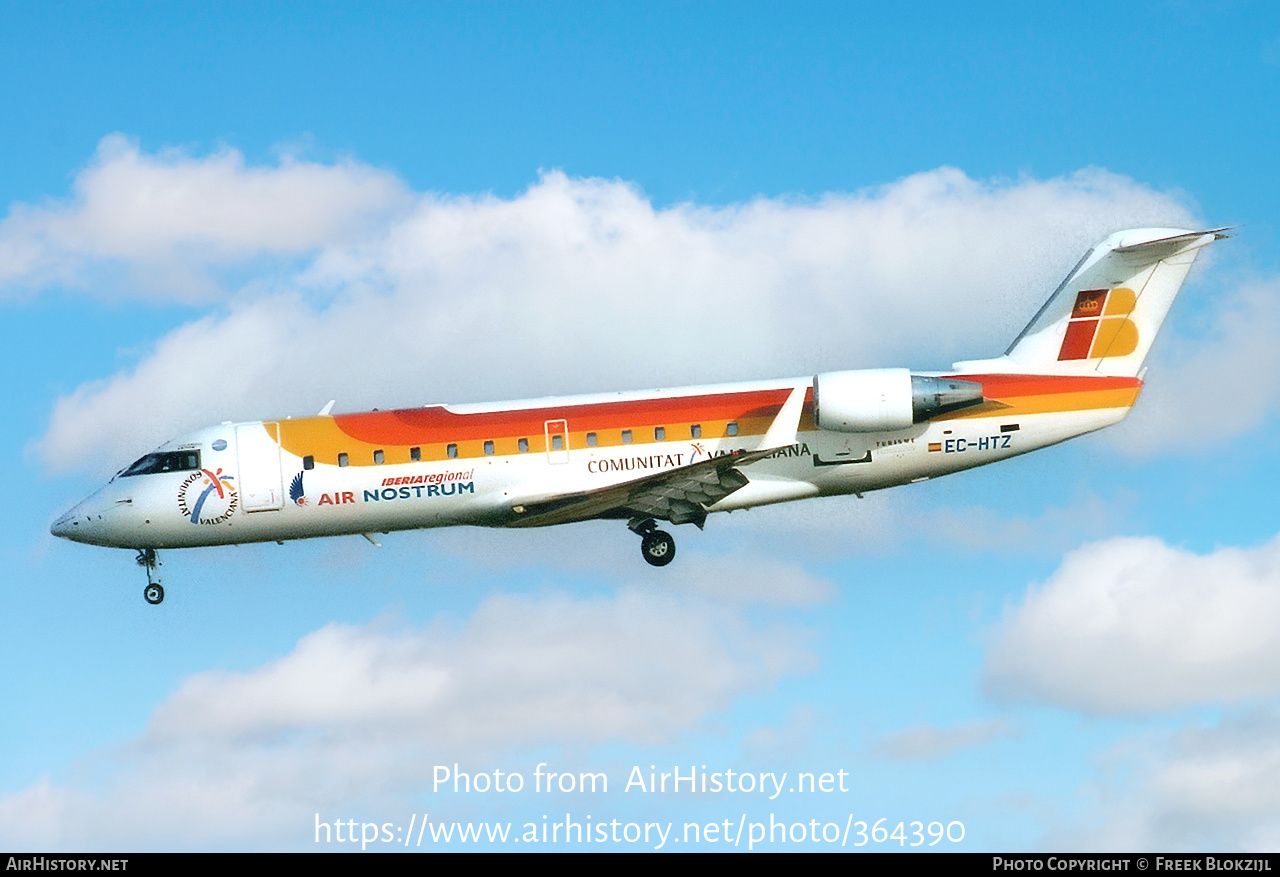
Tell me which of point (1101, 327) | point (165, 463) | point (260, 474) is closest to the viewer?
point (260, 474)

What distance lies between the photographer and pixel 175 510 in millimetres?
29875

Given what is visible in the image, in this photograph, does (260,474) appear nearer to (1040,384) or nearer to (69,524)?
(69,524)

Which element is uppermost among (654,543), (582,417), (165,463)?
(582,417)

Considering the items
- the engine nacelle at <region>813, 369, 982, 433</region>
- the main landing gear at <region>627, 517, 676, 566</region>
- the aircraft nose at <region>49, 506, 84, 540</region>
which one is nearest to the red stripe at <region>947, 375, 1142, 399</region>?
the engine nacelle at <region>813, 369, 982, 433</region>

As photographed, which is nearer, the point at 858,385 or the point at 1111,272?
the point at 858,385

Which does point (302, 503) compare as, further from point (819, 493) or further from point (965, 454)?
point (965, 454)

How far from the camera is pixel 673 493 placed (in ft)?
94.7

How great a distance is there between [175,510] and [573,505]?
9.07 m

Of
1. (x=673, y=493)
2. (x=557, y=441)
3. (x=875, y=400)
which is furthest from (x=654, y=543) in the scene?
(x=875, y=400)

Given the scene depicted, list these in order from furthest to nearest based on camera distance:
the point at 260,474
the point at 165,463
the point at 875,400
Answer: the point at 165,463, the point at 260,474, the point at 875,400

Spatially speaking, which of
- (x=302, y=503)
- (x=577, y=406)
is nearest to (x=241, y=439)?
(x=302, y=503)

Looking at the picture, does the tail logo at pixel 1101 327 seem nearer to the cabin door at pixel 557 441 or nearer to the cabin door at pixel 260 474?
the cabin door at pixel 557 441

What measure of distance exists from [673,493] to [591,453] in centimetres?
204

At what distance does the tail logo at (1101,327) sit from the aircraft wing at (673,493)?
6.73 m
